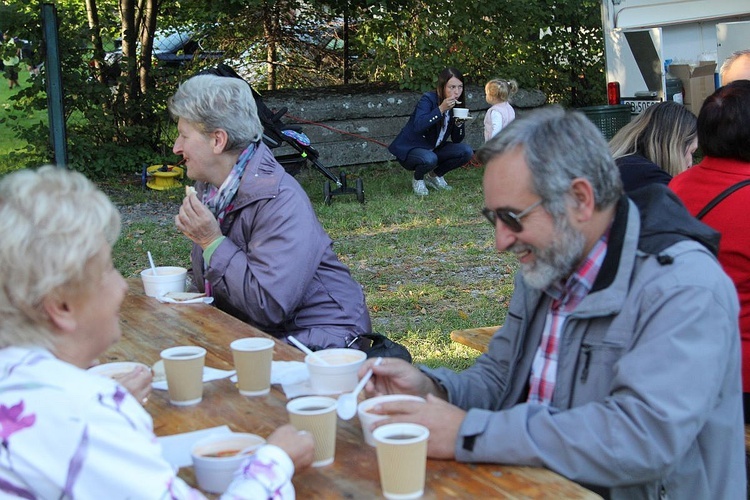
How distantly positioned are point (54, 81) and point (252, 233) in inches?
107

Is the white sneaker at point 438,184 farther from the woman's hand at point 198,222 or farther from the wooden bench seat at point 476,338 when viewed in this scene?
the woman's hand at point 198,222

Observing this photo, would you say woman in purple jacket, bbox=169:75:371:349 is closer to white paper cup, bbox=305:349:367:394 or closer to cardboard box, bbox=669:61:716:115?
white paper cup, bbox=305:349:367:394

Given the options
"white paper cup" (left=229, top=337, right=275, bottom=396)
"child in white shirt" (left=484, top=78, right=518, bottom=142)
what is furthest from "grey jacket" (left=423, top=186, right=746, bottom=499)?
"child in white shirt" (left=484, top=78, right=518, bottom=142)

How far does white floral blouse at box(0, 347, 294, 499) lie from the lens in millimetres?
1455

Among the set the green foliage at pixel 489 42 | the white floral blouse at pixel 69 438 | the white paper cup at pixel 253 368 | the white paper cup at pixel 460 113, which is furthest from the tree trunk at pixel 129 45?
the white floral blouse at pixel 69 438

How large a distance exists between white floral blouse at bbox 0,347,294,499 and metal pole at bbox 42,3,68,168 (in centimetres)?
415

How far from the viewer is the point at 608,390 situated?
1.98 meters

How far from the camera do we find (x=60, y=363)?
60.3 inches

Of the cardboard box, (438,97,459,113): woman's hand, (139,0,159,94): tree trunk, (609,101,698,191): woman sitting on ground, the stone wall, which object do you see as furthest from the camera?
(139,0,159,94): tree trunk

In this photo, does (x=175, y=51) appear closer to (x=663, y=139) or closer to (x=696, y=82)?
(x=696, y=82)

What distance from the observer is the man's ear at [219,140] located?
11.4 feet

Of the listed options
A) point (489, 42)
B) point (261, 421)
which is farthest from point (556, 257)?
point (489, 42)

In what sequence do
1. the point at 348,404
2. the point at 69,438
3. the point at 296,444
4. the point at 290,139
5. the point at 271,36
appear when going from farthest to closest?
the point at 271,36, the point at 290,139, the point at 348,404, the point at 296,444, the point at 69,438

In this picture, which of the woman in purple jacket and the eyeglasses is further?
the woman in purple jacket
